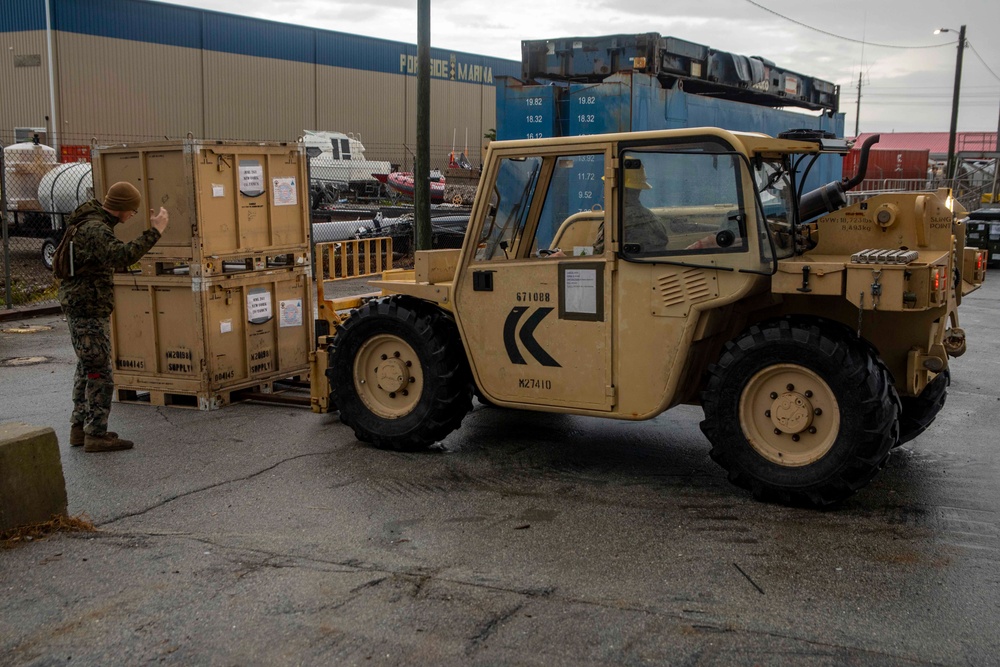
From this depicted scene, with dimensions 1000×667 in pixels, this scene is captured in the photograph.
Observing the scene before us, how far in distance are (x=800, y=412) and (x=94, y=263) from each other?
489 cm

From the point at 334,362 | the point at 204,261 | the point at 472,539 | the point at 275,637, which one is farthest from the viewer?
the point at 204,261

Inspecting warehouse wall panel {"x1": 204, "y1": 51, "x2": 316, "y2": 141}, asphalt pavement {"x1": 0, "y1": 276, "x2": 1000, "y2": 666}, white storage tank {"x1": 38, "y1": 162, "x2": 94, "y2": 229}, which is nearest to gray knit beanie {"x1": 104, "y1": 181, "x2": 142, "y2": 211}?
asphalt pavement {"x1": 0, "y1": 276, "x2": 1000, "y2": 666}

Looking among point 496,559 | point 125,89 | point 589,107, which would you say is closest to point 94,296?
point 496,559

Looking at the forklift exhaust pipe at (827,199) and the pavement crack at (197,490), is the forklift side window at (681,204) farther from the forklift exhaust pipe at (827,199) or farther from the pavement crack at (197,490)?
the pavement crack at (197,490)

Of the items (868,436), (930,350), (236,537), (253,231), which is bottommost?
(236,537)

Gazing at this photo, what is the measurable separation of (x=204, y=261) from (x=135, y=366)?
1220 mm

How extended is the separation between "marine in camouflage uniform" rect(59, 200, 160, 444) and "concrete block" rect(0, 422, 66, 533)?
1421 mm

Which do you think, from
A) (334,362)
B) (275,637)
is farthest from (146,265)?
(275,637)

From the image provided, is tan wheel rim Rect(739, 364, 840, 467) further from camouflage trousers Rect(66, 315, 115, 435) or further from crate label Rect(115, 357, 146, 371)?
crate label Rect(115, 357, 146, 371)

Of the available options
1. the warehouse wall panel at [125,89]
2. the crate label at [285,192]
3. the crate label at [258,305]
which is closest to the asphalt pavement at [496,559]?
the crate label at [258,305]

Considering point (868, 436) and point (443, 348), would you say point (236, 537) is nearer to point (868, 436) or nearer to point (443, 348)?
point (443, 348)

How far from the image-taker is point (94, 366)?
7059 mm

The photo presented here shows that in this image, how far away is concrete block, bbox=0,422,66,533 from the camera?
5328mm

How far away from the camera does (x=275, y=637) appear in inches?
166
